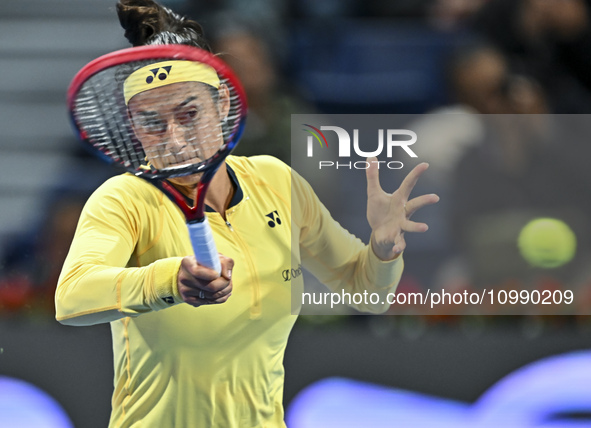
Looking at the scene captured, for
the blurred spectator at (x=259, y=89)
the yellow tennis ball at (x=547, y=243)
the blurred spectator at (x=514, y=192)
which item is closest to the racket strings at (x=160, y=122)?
the blurred spectator at (x=259, y=89)

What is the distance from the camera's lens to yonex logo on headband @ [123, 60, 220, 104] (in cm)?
132

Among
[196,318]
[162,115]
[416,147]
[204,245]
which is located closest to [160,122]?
[162,115]

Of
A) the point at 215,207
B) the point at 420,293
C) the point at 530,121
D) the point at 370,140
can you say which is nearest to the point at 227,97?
the point at 215,207

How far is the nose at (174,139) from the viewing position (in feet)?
4.30

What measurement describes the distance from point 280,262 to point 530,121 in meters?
1.39

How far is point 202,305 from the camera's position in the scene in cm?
147

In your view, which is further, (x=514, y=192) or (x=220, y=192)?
(x=514, y=192)

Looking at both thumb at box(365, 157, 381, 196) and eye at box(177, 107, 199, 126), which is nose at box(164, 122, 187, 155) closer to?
eye at box(177, 107, 199, 126)

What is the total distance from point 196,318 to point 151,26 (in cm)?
58

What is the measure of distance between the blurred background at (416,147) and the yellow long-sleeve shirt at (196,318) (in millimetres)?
878

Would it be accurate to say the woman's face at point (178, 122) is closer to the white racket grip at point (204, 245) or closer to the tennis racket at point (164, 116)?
the tennis racket at point (164, 116)

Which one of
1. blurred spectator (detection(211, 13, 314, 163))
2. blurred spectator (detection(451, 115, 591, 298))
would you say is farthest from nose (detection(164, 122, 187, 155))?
blurred spectator (detection(451, 115, 591, 298))

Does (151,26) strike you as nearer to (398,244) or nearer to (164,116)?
(164,116)

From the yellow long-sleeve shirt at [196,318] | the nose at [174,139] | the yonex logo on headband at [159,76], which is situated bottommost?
the yellow long-sleeve shirt at [196,318]
